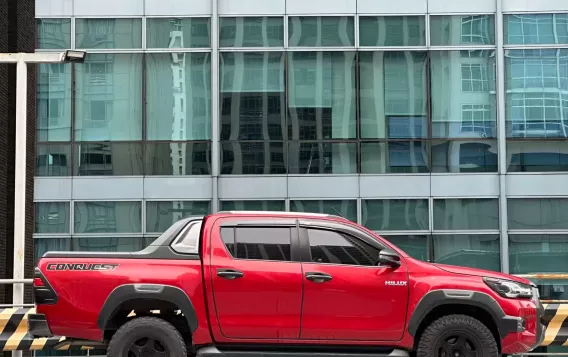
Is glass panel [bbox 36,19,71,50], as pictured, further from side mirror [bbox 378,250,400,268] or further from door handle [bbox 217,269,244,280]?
side mirror [bbox 378,250,400,268]

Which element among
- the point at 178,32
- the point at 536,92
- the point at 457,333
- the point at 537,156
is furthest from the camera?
the point at 178,32

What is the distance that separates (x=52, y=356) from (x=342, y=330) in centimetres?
1281

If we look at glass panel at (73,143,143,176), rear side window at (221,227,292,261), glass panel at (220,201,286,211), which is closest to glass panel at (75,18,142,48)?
glass panel at (73,143,143,176)

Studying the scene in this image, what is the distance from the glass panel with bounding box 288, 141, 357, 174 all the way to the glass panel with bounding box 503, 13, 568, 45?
13.9ft

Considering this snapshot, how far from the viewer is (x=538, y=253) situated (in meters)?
20.8

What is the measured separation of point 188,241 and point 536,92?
43.9ft

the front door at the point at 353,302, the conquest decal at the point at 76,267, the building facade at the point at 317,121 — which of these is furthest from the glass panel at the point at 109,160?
the front door at the point at 353,302

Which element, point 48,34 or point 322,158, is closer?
point 322,158

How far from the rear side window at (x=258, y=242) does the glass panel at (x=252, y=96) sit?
11.4 m

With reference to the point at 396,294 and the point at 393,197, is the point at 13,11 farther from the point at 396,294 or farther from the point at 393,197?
the point at 396,294

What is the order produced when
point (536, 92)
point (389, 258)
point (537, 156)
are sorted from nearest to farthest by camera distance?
point (389, 258) < point (537, 156) < point (536, 92)

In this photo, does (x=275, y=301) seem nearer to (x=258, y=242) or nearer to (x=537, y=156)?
(x=258, y=242)

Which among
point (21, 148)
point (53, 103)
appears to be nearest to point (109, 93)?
point (53, 103)

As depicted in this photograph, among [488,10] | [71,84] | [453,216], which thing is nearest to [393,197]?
[453,216]
